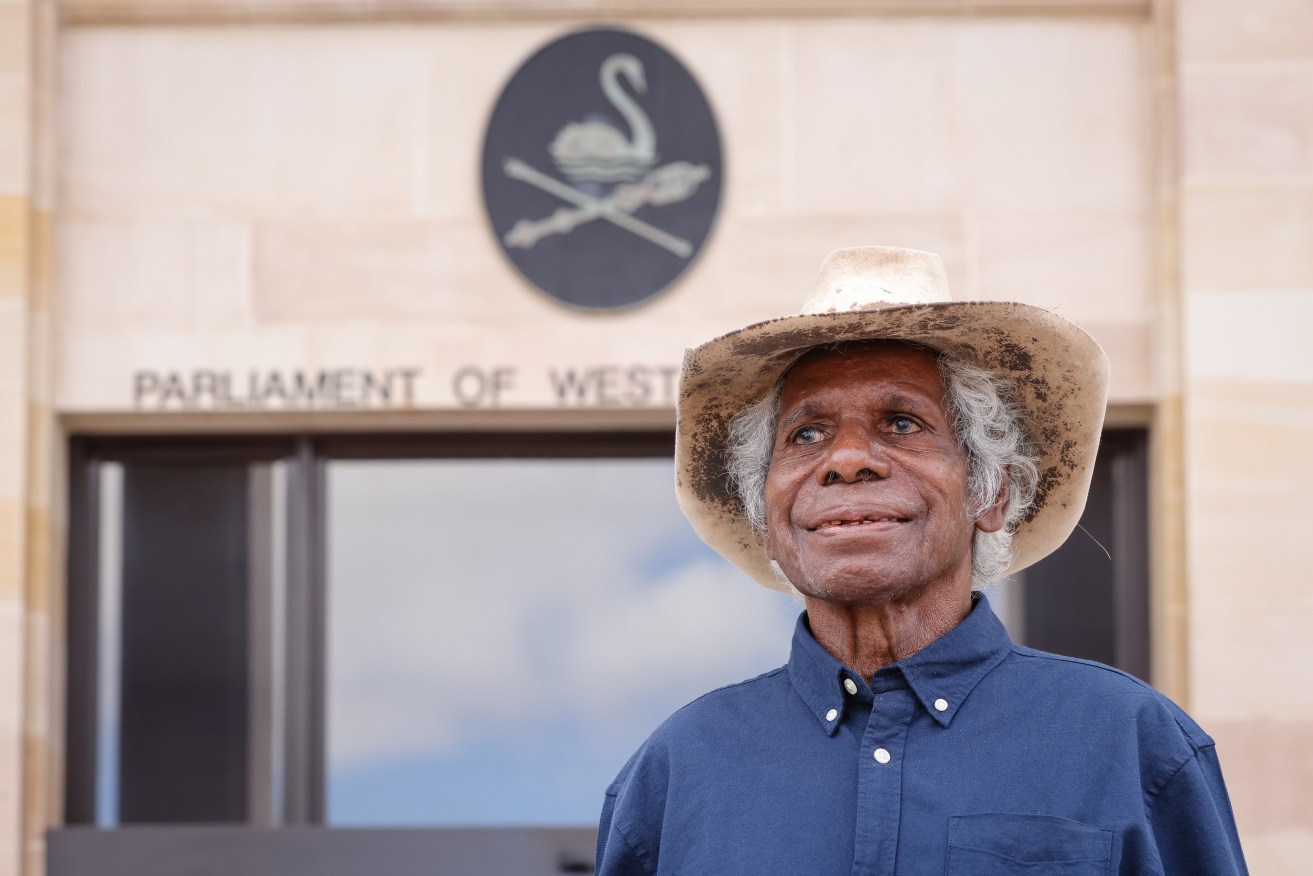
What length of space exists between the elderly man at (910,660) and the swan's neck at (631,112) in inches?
132

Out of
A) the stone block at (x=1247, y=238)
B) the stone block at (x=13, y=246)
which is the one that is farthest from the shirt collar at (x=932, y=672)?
the stone block at (x=13, y=246)

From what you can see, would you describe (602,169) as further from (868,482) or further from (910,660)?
(910,660)

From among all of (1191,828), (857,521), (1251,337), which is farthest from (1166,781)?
(1251,337)

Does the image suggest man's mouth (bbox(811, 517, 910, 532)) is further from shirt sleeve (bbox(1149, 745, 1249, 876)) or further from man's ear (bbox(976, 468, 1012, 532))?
shirt sleeve (bbox(1149, 745, 1249, 876))

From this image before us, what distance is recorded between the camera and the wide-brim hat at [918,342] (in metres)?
2.54

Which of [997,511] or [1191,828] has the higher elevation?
[997,511]

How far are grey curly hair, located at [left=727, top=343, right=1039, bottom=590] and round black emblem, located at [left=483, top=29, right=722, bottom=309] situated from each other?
3168mm

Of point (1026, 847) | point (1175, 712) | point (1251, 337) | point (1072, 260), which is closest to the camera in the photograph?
point (1026, 847)

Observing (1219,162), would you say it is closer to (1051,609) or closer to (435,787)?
(1051,609)

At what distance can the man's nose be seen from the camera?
247 centimetres

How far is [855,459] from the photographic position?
2473mm

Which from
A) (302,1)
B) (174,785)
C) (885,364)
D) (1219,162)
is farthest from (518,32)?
(885,364)

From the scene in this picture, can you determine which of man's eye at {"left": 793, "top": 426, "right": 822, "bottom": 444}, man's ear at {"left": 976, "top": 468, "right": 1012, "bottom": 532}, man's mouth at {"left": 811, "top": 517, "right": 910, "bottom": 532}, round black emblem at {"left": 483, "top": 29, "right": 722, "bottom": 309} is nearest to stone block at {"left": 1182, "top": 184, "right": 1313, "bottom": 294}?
round black emblem at {"left": 483, "top": 29, "right": 722, "bottom": 309}

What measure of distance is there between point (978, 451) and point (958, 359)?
0.14 meters
